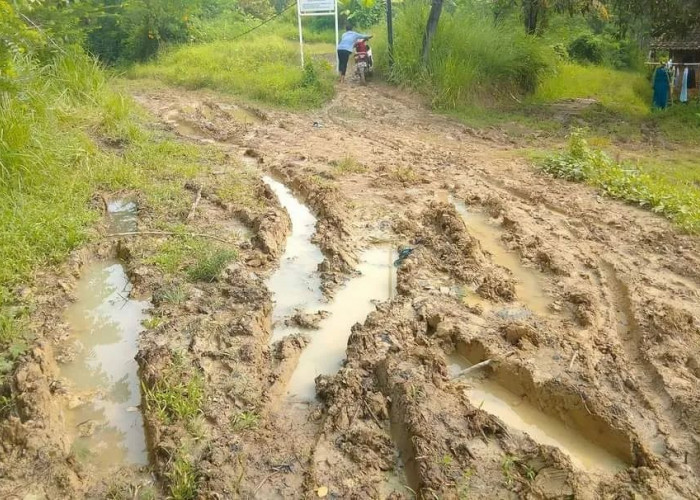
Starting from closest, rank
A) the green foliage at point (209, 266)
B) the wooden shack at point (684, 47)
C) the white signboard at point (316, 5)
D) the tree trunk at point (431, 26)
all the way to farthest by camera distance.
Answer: the green foliage at point (209, 266), the tree trunk at point (431, 26), the white signboard at point (316, 5), the wooden shack at point (684, 47)

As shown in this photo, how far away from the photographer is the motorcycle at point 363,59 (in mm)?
12477

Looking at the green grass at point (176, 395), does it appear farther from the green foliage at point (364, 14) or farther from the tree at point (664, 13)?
the green foliage at point (364, 14)

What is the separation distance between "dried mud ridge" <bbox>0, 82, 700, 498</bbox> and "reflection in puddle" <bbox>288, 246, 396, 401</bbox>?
11 cm

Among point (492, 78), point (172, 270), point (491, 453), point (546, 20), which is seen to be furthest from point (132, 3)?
point (491, 453)

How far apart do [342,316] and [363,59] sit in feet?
31.3

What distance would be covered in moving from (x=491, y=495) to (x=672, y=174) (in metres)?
6.11

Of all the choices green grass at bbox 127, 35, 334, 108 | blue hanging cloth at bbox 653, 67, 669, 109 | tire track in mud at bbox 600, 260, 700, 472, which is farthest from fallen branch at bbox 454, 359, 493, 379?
blue hanging cloth at bbox 653, 67, 669, 109

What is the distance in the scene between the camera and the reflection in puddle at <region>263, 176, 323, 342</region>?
427cm

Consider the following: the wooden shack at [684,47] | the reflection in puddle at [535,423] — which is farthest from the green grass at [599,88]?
the reflection in puddle at [535,423]

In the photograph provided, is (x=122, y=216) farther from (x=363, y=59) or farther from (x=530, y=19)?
(x=530, y=19)

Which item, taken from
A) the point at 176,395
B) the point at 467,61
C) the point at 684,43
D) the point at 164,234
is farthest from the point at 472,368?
the point at 684,43

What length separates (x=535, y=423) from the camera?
3.19m

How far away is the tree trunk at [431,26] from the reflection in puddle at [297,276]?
268 inches

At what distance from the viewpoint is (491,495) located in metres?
2.57
